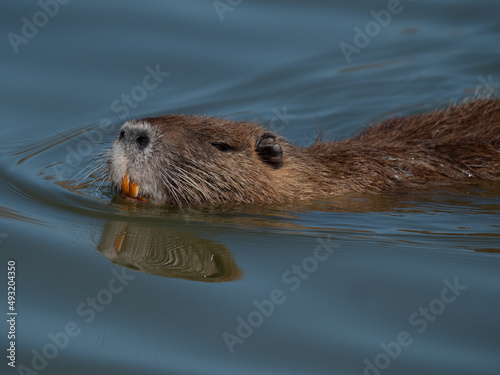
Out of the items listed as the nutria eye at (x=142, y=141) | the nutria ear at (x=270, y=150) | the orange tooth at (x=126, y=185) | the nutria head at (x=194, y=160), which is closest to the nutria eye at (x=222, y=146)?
the nutria head at (x=194, y=160)

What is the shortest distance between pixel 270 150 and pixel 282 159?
0.51ft

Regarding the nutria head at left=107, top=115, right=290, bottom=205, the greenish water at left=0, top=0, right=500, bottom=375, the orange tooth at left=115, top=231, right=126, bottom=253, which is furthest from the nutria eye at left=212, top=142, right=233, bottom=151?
the orange tooth at left=115, top=231, right=126, bottom=253

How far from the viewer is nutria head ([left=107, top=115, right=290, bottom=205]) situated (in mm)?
6051

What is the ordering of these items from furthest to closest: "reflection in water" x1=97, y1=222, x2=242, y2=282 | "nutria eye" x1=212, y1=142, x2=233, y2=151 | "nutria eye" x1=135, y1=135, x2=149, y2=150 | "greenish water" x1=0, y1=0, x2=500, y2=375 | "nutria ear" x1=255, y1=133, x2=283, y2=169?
"nutria ear" x1=255, y1=133, x2=283, y2=169 < "nutria eye" x1=212, y1=142, x2=233, y2=151 < "nutria eye" x1=135, y1=135, x2=149, y2=150 < "reflection in water" x1=97, y1=222, x2=242, y2=282 < "greenish water" x1=0, y1=0, x2=500, y2=375

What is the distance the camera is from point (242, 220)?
6262 millimetres

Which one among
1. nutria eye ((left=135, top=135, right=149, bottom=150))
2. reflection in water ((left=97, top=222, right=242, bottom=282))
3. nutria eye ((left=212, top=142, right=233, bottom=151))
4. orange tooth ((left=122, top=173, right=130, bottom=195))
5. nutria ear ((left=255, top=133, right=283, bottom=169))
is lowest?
reflection in water ((left=97, top=222, right=242, bottom=282))

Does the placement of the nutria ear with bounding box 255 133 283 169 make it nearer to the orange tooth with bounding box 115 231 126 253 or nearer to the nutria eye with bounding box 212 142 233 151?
the nutria eye with bounding box 212 142 233 151

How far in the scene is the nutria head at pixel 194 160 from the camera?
605 cm

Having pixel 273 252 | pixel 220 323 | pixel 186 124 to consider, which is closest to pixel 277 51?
pixel 186 124

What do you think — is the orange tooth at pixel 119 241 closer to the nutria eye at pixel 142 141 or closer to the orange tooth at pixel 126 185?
the orange tooth at pixel 126 185

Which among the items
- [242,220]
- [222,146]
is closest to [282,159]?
[222,146]

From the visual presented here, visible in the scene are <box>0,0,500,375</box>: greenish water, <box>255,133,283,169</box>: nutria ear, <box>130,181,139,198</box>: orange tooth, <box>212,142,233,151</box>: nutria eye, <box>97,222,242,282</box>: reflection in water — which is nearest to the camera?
<box>0,0,500,375</box>: greenish water

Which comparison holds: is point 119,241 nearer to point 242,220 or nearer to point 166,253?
point 166,253

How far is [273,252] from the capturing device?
5574 millimetres
